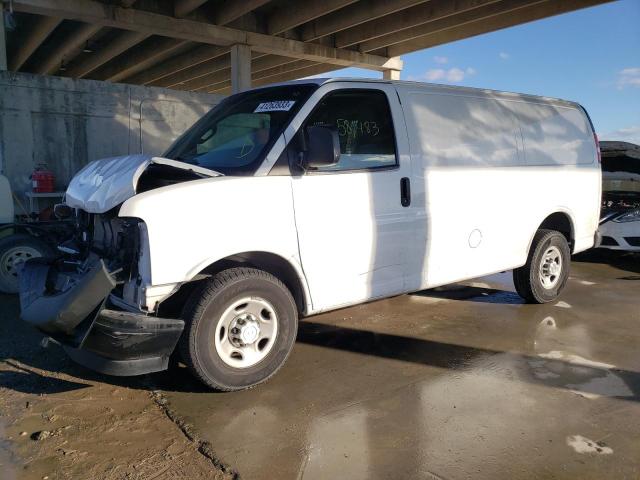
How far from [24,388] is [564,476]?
11.4 ft

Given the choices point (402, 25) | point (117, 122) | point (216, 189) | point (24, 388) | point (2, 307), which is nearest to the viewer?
point (216, 189)

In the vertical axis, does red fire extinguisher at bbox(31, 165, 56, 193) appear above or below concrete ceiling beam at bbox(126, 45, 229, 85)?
below

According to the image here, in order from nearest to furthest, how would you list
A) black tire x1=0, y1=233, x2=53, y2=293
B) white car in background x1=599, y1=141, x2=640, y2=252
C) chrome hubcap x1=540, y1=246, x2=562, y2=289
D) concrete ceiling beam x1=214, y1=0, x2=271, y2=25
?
chrome hubcap x1=540, y1=246, x2=562, y2=289 < black tire x1=0, y1=233, x2=53, y2=293 < white car in background x1=599, y1=141, x2=640, y2=252 < concrete ceiling beam x1=214, y1=0, x2=271, y2=25

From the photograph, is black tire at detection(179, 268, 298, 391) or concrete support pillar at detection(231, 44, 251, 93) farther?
concrete support pillar at detection(231, 44, 251, 93)

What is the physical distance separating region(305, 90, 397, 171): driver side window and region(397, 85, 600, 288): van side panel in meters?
0.23

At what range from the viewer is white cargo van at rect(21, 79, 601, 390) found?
10.5 feet

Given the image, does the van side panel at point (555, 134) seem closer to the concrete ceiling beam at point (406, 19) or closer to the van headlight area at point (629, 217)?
the van headlight area at point (629, 217)

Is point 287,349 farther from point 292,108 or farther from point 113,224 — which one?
point 292,108

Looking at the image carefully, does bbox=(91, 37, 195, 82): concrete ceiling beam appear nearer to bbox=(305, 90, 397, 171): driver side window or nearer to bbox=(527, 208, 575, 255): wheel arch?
bbox=(527, 208, 575, 255): wheel arch

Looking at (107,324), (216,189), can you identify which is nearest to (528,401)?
(216,189)

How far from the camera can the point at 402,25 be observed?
1540cm

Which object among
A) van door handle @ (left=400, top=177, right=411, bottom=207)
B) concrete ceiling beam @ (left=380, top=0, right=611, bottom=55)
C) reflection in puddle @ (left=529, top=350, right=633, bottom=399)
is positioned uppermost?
concrete ceiling beam @ (left=380, top=0, right=611, bottom=55)

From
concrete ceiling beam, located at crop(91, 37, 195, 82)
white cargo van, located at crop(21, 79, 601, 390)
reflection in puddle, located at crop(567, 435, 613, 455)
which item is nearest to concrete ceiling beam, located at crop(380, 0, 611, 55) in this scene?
concrete ceiling beam, located at crop(91, 37, 195, 82)

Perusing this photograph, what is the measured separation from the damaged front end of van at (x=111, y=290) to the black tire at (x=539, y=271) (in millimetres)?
3645
